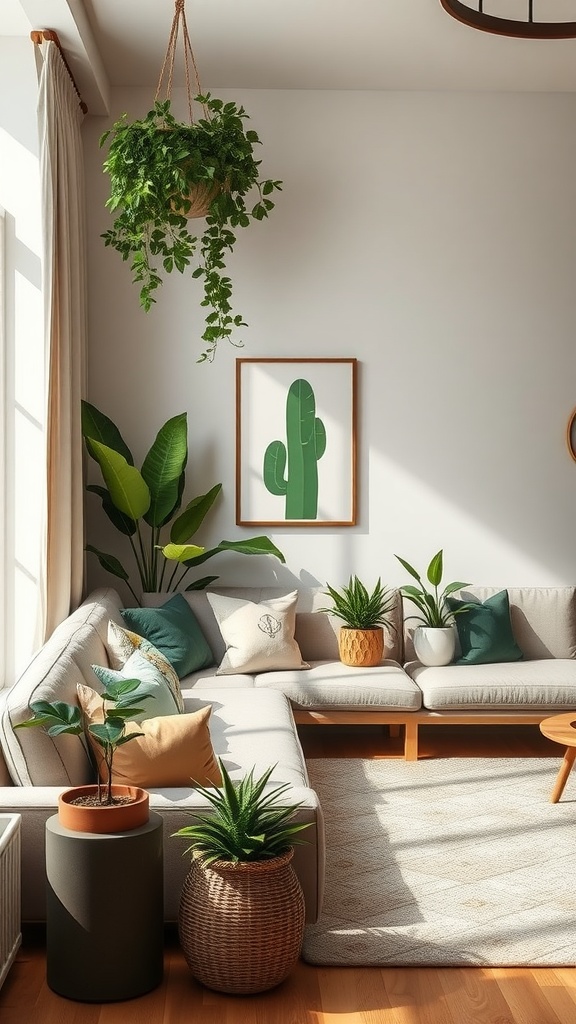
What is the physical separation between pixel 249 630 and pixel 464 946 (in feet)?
7.06

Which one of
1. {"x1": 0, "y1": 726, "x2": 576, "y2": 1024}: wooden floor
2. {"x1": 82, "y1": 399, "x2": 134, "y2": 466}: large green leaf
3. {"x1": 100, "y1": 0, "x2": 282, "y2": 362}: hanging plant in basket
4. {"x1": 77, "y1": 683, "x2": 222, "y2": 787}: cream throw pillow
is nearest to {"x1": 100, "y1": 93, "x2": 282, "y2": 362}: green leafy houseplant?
{"x1": 100, "y1": 0, "x2": 282, "y2": 362}: hanging plant in basket

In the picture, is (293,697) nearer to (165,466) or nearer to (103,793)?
(165,466)

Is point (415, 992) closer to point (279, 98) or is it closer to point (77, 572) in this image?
point (77, 572)

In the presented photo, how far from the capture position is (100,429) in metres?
4.91

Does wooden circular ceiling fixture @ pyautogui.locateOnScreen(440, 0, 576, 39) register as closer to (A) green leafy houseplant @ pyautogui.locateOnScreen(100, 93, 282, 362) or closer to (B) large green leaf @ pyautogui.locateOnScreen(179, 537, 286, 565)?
(A) green leafy houseplant @ pyautogui.locateOnScreen(100, 93, 282, 362)

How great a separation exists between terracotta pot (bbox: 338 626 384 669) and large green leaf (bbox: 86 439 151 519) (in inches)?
46.5

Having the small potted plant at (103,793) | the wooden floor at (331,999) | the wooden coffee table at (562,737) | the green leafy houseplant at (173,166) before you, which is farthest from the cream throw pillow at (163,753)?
the green leafy houseplant at (173,166)

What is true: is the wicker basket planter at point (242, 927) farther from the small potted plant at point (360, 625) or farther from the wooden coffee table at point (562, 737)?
the small potted plant at point (360, 625)

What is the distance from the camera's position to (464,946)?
109 inches

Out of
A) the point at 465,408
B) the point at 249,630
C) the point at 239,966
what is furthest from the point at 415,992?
the point at 465,408

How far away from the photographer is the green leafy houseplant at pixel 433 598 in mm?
4945

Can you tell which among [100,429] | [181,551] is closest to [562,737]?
[181,551]

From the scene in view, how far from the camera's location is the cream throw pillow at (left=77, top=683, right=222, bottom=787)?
2.83m

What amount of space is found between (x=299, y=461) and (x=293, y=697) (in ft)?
4.44
